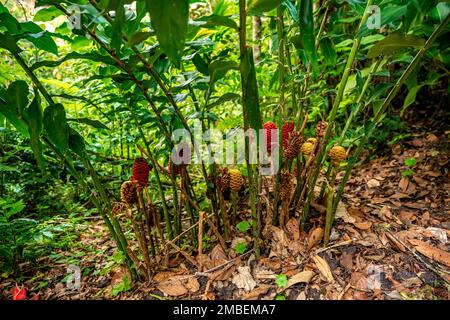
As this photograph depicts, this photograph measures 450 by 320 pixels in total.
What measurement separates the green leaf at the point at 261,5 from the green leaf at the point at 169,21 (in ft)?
0.79

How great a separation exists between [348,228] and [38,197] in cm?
192

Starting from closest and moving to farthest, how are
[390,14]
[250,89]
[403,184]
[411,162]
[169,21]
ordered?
[169,21], [250,89], [390,14], [403,184], [411,162]

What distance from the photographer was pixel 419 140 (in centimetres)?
192

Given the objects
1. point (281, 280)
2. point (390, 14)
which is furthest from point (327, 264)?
point (390, 14)

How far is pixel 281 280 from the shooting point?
106 cm

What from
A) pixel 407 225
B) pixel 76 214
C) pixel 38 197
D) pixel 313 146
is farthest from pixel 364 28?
pixel 38 197

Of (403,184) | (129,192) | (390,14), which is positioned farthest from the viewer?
(403,184)

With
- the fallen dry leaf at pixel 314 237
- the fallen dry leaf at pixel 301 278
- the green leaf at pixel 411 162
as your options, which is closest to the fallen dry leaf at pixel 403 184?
the green leaf at pixel 411 162

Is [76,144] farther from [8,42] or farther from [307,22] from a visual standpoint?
[307,22]

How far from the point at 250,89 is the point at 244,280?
0.72 m

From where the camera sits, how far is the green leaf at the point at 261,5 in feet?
2.31

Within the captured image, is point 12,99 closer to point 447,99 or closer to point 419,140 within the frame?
point 419,140

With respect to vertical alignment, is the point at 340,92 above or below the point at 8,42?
below

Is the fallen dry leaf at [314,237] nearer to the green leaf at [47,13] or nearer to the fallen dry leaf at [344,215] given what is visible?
the fallen dry leaf at [344,215]
